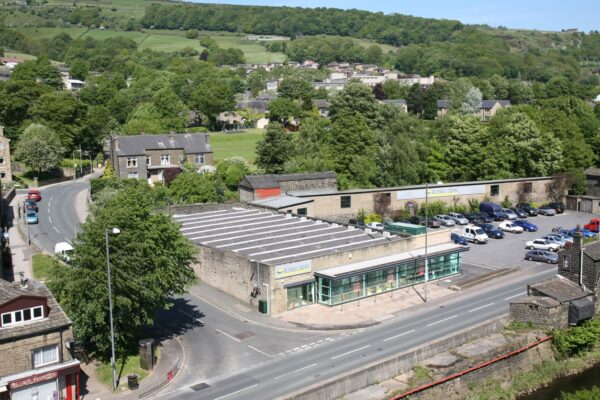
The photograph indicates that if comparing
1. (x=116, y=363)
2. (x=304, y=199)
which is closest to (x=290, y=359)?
Result: (x=116, y=363)

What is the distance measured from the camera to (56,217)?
67562mm

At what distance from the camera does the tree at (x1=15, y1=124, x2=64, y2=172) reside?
85.8 m

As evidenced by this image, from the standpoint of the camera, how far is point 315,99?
154750 millimetres

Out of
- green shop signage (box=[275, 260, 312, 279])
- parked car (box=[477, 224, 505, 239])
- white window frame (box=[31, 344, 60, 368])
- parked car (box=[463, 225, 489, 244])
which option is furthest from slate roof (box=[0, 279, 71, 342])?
parked car (box=[477, 224, 505, 239])

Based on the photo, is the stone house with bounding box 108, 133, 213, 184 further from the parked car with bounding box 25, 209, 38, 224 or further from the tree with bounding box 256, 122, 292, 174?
the parked car with bounding box 25, 209, 38, 224

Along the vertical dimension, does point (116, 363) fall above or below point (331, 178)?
below

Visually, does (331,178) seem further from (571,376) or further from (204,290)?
(571,376)

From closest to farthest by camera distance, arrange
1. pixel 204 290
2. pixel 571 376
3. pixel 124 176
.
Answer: pixel 571 376
pixel 204 290
pixel 124 176

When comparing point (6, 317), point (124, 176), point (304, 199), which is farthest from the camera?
point (124, 176)

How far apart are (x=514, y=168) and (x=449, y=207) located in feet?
50.4

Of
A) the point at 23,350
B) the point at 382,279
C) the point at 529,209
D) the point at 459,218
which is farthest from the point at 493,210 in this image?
the point at 23,350

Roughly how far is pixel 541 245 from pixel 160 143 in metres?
49.8

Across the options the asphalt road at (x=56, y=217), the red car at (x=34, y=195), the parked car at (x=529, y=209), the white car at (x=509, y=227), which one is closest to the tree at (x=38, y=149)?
the asphalt road at (x=56, y=217)

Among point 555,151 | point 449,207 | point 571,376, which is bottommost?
point 571,376
